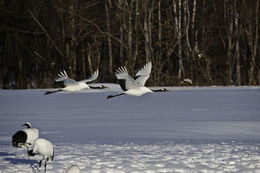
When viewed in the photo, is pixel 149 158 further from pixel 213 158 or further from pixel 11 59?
pixel 11 59

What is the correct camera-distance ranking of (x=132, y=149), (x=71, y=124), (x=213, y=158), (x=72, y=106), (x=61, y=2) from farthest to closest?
1. (x=61, y=2)
2. (x=72, y=106)
3. (x=71, y=124)
4. (x=132, y=149)
5. (x=213, y=158)

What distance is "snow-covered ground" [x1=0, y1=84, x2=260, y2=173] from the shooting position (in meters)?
6.27

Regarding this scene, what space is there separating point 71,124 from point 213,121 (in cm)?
307

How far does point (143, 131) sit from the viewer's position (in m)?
9.31

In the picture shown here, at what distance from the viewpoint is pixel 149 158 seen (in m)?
6.53

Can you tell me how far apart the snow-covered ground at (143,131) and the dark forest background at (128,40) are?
4.81m

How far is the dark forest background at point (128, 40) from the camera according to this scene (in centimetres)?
2159

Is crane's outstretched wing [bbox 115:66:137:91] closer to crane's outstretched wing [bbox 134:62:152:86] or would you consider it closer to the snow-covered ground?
crane's outstretched wing [bbox 134:62:152:86]

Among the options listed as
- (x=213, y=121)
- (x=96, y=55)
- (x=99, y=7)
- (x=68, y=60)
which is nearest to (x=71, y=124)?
(x=213, y=121)

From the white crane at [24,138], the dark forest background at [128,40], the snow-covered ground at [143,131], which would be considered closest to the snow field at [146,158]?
the snow-covered ground at [143,131]

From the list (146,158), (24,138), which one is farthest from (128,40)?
(24,138)

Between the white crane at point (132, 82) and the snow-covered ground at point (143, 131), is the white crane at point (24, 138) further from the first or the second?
the white crane at point (132, 82)

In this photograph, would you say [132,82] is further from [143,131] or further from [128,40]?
[128,40]

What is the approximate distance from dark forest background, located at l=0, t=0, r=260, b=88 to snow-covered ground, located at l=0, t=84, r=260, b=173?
4812 millimetres
